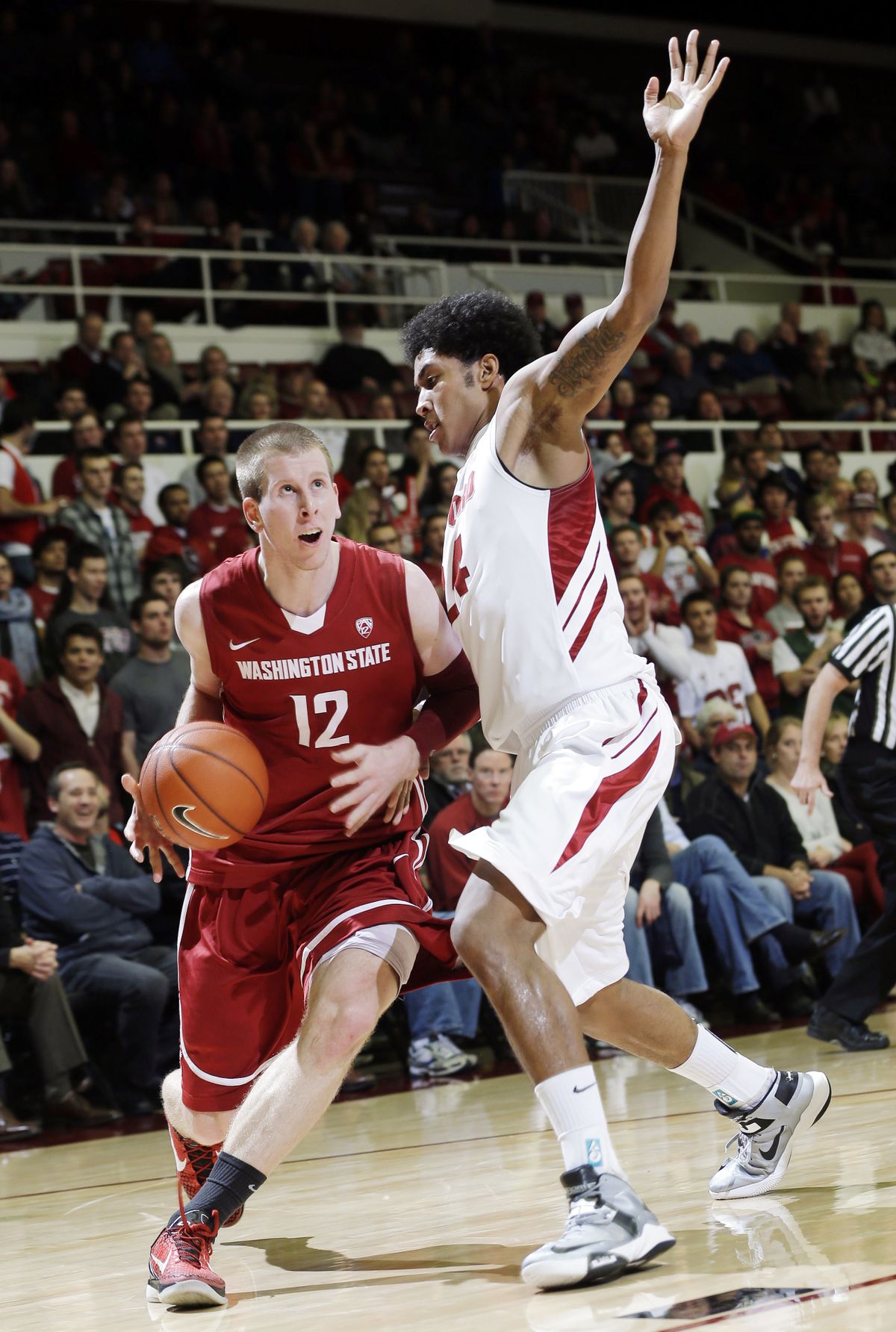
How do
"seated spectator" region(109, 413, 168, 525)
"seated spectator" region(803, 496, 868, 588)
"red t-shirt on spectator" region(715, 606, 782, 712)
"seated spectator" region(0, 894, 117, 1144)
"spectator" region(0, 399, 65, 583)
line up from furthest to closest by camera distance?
"seated spectator" region(803, 496, 868, 588)
"red t-shirt on spectator" region(715, 606, 782, 712)
"seated spectator" region(109, 413, 168, 525)
"spectator" region(0, 399, 65, 583)
"seated spectator" region(0, 894, 117, 1144)

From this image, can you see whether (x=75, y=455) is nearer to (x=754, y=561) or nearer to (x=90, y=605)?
(x=90, y=605)

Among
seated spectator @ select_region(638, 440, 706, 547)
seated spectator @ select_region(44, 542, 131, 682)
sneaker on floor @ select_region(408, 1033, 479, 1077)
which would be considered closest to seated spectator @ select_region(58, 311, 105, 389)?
seated spectator @ select_region(44, 542, 131, 682)

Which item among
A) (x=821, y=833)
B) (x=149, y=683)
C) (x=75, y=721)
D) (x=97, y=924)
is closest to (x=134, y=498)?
(x=149, y=683)

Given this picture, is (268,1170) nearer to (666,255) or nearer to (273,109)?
(666,255)

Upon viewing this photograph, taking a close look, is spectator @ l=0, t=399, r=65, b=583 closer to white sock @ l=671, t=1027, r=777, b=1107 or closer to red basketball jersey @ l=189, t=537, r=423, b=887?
red basketball jersey @ l=189, t=537, r=423, b=887

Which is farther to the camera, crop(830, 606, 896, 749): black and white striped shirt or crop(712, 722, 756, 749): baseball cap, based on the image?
crop(712, 722, 756, 749): baseball cap

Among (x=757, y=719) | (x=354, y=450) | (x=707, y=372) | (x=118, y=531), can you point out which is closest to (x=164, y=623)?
(x=118, y=531)

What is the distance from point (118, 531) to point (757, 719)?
373 cm

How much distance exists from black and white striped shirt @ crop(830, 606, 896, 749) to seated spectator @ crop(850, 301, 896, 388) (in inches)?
351

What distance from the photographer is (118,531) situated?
8234 mm

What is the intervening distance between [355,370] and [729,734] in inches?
190

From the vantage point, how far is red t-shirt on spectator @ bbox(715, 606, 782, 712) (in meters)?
9.12

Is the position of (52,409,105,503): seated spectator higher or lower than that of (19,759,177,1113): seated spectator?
higher

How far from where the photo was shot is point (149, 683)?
7230 millimetres
